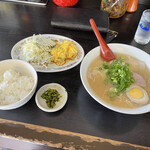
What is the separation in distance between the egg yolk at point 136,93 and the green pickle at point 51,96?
0.54m

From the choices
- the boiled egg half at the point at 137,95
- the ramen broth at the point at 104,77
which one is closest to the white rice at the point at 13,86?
the ramen broth at the point at 104,77

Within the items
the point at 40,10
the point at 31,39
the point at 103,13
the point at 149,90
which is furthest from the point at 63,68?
the point at 40,10

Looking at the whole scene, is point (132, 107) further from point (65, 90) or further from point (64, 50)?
point (64, 50)

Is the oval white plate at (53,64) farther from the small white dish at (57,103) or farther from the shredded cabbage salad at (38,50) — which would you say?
the small white dish at (57,103)

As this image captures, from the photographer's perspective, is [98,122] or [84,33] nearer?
[98,122]

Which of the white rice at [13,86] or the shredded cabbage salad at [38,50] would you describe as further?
the shredded cabbage salad at [38,50]

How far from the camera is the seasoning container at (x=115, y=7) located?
166 cm

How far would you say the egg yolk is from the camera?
1.06 m

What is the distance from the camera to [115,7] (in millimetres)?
1735

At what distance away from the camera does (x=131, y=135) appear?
0.99 m

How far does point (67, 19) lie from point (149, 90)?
3.69 feet

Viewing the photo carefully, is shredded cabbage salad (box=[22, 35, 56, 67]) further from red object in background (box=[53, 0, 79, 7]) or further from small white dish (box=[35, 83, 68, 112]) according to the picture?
red object in background (box=[53, 0, 79, 7])

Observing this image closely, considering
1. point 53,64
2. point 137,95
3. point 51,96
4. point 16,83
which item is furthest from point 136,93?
point 16,83

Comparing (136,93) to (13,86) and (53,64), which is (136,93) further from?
(13,86)
